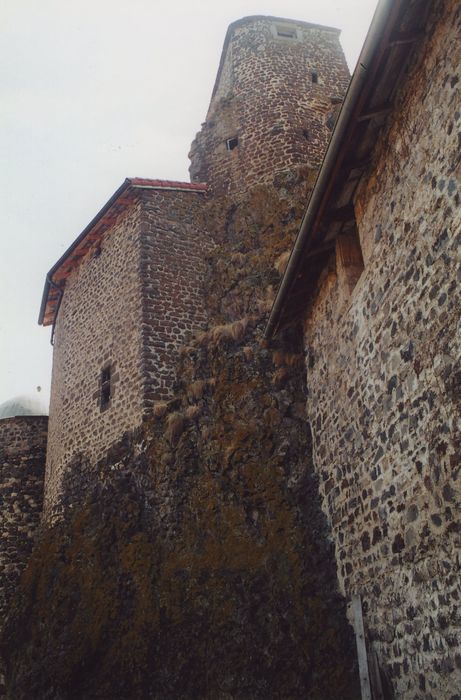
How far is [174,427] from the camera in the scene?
10289mm

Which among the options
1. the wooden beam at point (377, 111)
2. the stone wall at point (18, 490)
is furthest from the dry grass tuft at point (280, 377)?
the stone wall at point (18, 490)

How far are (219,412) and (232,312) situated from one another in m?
2.50

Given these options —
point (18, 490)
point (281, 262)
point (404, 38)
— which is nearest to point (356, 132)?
point (404, 38)

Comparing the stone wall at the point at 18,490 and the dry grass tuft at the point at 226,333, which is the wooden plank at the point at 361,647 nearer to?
the dry grass tuft at the point at 226,333

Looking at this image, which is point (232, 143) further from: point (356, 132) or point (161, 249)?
point (356, 132)

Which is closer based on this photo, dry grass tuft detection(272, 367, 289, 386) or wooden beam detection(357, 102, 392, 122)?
wooden beam detection(357, 102, 392, 122)

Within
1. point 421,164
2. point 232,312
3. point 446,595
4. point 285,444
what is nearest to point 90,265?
point 232,312

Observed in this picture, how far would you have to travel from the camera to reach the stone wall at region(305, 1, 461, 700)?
497 cm

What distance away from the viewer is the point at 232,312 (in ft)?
39.0

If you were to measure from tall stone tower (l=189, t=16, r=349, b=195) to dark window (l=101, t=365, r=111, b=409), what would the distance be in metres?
5.24

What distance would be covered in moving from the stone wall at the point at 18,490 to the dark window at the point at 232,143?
865 cm

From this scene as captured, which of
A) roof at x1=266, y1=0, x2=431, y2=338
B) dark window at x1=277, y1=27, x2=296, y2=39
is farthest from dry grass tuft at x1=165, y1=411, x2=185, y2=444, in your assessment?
dark window at x1=277, y1=27, x2=296, y2=39

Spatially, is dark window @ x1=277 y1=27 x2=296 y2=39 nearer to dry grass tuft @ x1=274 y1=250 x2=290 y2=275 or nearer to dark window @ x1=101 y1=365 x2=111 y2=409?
dry grass tuft @ x1=274 y1=250 x2=290 y2=275

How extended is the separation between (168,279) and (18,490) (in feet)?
22.0
